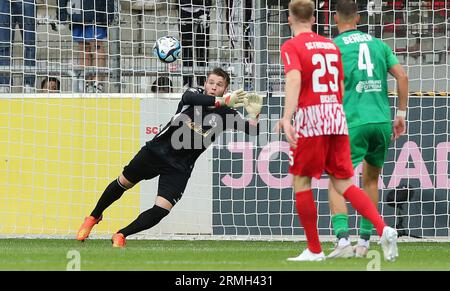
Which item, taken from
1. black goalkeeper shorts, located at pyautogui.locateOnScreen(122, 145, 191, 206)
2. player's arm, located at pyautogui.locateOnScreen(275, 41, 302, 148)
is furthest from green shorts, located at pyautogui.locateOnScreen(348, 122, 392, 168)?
black goalkeeper shorts, located at pyautogui.locateOnScreen(122, 145, 191, 206)

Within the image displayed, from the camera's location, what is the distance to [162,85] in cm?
1389

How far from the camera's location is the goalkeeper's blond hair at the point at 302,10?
307 inches

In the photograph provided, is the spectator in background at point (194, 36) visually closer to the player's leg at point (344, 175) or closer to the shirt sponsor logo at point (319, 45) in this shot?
the shirt sponsor logo at point (319, 45)

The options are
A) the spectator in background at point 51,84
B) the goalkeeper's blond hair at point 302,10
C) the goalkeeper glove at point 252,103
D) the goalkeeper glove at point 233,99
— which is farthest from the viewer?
the spectator in background at point 51,84

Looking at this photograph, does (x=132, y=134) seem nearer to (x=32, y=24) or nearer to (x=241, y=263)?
(x=32, y=24)

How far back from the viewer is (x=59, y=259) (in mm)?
8102

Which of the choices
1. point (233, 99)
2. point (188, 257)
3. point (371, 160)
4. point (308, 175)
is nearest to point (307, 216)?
point (308, 175)

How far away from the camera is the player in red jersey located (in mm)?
7656

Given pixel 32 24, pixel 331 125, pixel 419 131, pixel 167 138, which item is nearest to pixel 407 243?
pixel 419 131

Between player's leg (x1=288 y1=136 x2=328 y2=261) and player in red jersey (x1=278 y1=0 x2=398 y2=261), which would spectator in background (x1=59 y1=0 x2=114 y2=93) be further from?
player's leg (x1=288 y1=136 x2=328 y2=261)

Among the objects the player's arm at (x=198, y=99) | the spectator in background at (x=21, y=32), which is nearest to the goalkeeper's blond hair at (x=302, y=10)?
the player's arm at (x=198, y=99)

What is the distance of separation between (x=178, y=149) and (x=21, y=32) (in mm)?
4605

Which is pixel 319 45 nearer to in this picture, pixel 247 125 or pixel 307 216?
pixel 307 216

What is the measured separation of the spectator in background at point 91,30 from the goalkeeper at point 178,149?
3.46m
